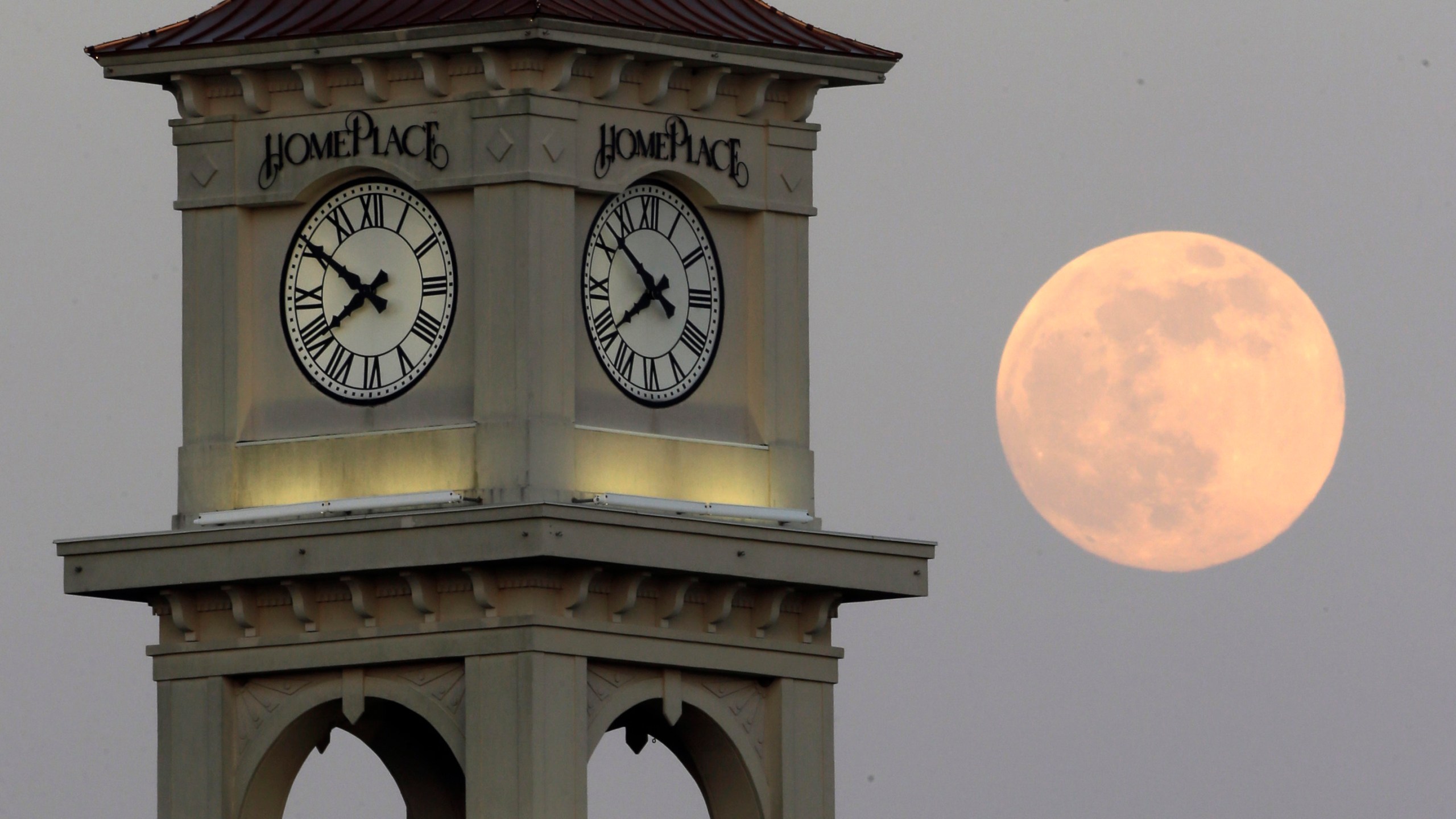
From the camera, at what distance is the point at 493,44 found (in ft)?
221

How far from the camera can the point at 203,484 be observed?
68875mm

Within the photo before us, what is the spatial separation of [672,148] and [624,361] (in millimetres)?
2276

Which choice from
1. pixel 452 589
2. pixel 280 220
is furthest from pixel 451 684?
pixel 280 220

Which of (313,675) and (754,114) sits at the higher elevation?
(754,114)

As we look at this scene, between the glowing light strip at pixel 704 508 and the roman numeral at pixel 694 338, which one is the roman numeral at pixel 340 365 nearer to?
the glowing light strip at pixel 704 508

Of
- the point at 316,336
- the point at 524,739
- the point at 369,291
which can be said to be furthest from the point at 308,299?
the point at 524,739

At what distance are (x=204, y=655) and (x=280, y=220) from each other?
14.9 ft

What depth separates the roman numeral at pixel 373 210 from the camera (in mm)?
68438

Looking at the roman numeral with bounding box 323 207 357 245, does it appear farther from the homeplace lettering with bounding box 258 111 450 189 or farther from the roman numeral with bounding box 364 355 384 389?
the roman numeral with bounding box 364 355 384 389

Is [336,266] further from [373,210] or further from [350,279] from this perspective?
[373,210]

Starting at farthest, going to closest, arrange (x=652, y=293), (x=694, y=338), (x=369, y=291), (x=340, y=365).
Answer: (x=694, y=338)
(x=652, y=293)
(x=340, y=365)
(x=369, y=291)

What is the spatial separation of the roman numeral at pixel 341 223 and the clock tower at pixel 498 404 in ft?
0.11

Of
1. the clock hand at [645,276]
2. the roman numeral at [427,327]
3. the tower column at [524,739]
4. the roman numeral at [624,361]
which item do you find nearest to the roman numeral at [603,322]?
the roman numeral at [624,361]

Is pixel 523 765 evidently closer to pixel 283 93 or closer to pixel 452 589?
pixel 452 589
